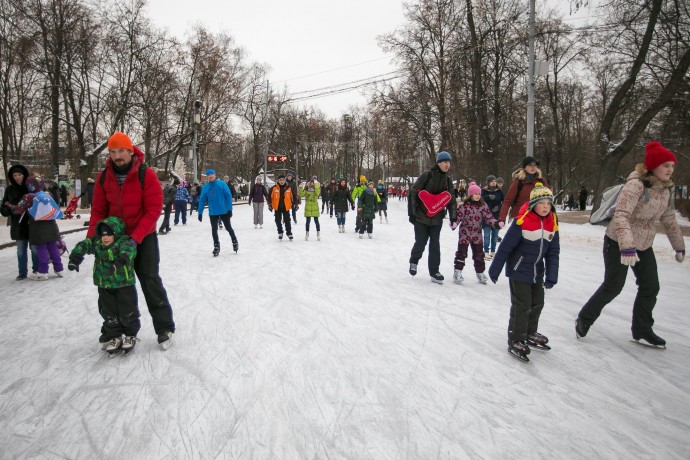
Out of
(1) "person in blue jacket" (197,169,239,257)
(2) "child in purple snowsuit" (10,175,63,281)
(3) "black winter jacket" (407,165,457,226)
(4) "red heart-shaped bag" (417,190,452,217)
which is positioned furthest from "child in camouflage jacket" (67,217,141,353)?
(1) "person in blue jacket" (197,169,239,257)

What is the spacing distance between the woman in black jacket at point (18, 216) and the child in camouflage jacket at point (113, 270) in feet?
11.7

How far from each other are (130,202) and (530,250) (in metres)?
3.19

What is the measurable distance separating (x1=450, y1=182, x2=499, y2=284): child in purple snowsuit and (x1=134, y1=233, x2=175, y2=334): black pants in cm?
386

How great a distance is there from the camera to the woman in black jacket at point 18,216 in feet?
17.9

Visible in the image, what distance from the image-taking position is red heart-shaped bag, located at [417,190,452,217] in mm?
5453

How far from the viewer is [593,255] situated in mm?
8242

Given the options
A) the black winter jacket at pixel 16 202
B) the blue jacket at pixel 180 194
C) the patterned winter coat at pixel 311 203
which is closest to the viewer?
the black winter jacket at pixel 16 202

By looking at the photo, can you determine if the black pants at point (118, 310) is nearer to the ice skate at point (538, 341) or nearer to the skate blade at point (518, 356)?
the skate blade at point (518, 356)

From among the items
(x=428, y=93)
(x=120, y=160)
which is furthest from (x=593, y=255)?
(x=428, y=93)

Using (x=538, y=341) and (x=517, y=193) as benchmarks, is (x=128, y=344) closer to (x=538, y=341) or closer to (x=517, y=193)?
(x=538, y=341)

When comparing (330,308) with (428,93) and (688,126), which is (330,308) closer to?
(688,126)

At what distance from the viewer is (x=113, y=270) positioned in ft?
9.70

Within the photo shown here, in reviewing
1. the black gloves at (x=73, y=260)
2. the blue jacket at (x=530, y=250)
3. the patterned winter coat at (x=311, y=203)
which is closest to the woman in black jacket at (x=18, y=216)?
the black gloves at (x=73, y=260)

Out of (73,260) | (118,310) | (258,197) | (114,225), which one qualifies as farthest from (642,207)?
(258,197)
